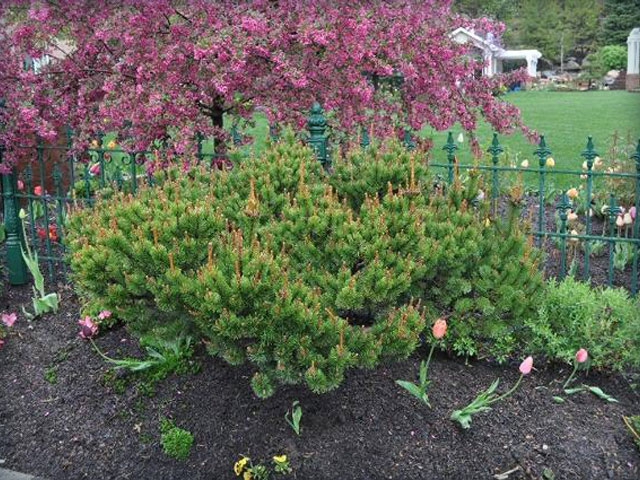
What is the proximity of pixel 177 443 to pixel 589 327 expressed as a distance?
79.1 inches

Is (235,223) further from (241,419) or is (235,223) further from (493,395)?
(493,395)

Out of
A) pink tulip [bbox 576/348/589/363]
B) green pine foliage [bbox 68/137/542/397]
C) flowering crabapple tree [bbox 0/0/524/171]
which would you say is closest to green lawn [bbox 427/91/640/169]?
flowering crabapple tree [bbox 0/0/524/171]

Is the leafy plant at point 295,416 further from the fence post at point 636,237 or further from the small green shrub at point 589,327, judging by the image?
the fence post at point 636,237

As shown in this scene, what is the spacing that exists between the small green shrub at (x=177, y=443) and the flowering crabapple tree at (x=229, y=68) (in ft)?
5.55

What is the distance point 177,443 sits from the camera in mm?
3549

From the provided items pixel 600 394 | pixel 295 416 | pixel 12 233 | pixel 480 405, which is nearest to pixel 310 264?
pixel 295 416

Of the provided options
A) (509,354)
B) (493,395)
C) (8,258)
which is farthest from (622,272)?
(8,258)

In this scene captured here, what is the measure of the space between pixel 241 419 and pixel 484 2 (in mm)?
5832

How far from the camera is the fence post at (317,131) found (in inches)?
181

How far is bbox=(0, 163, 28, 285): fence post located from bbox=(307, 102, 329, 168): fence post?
2.34 m

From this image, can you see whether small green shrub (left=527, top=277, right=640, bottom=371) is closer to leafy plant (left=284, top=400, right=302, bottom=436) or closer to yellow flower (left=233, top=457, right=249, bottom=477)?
leafy plant (left=284, top=400, right=302, bottom=436)

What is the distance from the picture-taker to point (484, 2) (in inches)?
319

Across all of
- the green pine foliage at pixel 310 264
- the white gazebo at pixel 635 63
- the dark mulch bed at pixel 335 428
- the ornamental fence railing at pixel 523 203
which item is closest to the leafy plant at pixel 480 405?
the dark mulch bed at pixel 335 428

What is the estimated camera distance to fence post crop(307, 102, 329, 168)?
181 inches
